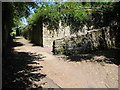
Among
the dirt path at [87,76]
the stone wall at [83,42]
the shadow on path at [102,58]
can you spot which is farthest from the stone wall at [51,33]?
the dirt path at [87,76]

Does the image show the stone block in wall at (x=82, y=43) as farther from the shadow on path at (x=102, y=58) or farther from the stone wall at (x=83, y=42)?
the shadow on path at (x=102, y=58)

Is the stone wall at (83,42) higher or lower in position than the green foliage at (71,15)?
lower

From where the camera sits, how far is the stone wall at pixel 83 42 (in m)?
9.33

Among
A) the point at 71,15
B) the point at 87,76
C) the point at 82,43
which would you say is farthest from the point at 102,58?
the point at 71,15

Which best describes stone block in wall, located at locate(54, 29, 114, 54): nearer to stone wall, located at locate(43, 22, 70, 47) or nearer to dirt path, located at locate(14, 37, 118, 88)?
dirt path, located at locate(14, 37, 118, 88)

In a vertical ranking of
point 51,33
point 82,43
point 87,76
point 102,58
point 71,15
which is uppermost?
point 71,15

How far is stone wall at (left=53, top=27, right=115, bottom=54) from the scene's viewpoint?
30.6 feet

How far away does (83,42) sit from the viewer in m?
9.33

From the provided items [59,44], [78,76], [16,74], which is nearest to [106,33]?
[59,44]

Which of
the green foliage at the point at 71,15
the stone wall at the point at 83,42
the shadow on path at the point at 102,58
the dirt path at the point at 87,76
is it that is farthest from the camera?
the green foliage at the point at 71,15

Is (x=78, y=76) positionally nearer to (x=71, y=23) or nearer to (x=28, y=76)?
(x=28, y=76)

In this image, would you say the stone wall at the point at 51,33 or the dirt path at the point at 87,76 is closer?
the dirt path at the point at 87,76

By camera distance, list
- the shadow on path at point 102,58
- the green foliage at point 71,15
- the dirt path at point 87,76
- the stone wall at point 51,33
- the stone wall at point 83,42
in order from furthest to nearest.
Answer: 1. the stone wall at point 51,33
2. the green foliage at point 71,15
3. the stone wall at point 83,42
4. the shadow on path at point 102,58
5. the dirt path at point 87,76

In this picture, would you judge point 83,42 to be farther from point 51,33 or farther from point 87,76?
point 51,33
